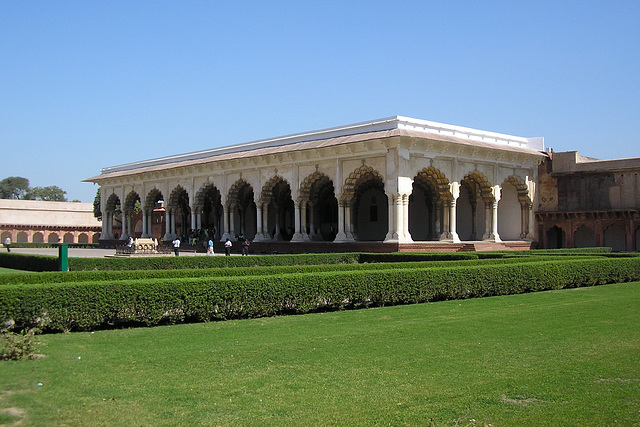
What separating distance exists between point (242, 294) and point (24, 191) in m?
106

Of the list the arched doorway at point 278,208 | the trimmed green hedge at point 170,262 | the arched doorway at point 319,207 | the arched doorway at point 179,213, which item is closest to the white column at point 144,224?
the arched doorway at point 179,213

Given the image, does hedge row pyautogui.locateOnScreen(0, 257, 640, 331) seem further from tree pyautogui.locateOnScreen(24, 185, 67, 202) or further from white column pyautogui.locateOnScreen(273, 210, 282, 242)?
tree pyautogui.locateOnScreen(24, 185, 67, 202)

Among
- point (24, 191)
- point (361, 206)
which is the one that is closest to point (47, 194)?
point (24, 191)

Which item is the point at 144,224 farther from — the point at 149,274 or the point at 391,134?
the point at 149,274

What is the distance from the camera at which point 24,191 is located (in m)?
105

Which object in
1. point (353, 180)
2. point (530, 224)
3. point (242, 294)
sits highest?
point (353, 180)

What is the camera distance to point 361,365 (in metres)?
6.39

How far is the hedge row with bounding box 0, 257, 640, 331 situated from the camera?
861 cm

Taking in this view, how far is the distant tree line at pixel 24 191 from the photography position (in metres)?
102

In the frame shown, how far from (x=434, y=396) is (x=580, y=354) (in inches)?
87.3

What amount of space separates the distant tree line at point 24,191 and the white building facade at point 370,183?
218 ft

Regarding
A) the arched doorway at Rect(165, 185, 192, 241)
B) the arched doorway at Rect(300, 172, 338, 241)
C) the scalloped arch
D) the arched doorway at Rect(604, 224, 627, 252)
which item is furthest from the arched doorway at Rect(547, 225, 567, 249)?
the arched doorway at Rect(165, 185, 192, 241)

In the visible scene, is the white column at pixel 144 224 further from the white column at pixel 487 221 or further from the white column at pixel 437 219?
the white column at pixel 487 221

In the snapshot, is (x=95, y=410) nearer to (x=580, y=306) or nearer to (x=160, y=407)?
(x=160, y=407)
